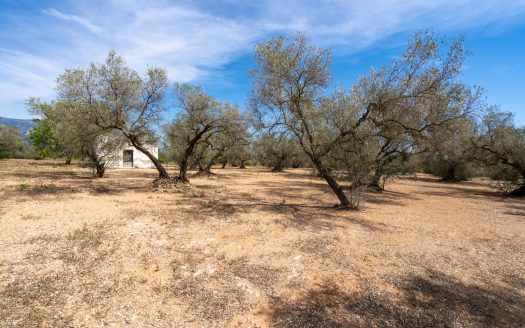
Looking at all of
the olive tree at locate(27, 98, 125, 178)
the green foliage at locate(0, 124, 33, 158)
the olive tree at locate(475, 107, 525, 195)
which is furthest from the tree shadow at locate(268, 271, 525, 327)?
the green foliage at locate(0, 124, 33, 158)

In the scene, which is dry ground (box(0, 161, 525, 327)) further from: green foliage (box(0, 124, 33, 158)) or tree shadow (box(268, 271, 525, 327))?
green foliage (box(0, 124, 33, 158))

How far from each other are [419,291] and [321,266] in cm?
180

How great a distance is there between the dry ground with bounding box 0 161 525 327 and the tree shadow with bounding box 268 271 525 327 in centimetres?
2

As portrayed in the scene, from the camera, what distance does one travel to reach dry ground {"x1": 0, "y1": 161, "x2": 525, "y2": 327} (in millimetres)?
4199

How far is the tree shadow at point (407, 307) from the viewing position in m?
4.10

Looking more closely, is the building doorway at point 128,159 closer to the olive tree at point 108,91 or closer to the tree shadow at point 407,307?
the olive tree at point 108,91

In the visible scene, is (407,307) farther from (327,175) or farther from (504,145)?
(504,145)

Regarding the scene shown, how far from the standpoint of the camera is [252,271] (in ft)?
18.6

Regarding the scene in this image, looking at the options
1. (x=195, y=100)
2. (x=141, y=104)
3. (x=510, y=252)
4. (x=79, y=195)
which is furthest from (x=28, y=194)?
(x=510, y=252)

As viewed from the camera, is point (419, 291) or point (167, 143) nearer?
point (419, 291)

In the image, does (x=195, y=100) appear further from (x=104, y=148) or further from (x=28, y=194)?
(x=28, y=194)

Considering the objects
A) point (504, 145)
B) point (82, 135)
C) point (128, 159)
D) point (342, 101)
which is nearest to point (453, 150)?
point (504, 145)

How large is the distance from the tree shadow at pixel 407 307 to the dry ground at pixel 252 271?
0.07ft

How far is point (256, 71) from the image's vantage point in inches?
495
